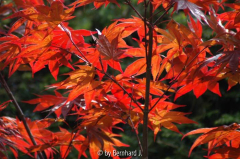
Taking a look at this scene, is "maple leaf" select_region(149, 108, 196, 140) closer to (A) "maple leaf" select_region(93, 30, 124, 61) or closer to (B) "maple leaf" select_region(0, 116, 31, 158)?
(A) "maple leaf" select_region(93, 30, 124, 61)

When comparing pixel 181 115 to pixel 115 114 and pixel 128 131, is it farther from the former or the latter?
pixel 128 131

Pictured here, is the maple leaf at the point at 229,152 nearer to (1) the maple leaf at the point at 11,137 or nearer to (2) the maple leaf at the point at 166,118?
(2) the maple leaf at the point at 166,118

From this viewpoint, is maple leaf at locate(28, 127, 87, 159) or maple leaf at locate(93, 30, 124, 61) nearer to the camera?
maple leaf at locate(93, 30, 124, 61)

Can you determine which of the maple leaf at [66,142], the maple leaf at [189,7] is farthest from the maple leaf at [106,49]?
the maple leaf at [66,142]

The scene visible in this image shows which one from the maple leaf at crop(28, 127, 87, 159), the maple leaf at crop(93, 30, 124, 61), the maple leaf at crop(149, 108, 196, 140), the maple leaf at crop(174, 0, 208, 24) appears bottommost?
the maple leaf at crop(28, 127, 87, 159)

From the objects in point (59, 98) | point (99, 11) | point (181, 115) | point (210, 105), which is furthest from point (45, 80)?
point (181, 115)

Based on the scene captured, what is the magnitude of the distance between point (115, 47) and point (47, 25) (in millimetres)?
162

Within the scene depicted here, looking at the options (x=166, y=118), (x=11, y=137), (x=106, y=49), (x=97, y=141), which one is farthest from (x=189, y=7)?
(x=11, y=137)

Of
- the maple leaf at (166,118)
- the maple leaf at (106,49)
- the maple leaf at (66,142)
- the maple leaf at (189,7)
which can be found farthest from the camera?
the maple leaf at (66,142)

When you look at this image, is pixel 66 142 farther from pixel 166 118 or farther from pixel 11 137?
pixel 166 118

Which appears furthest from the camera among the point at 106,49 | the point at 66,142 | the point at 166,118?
the point at 66,142

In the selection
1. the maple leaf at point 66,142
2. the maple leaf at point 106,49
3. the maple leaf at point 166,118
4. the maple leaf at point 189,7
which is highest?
the maple leaf at point 189,7

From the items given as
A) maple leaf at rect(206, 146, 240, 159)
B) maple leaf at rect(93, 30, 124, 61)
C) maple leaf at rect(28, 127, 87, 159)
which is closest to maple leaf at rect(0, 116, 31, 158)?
maple leaf at rect(28, 127, 87, 159)

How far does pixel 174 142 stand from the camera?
2.37 m
